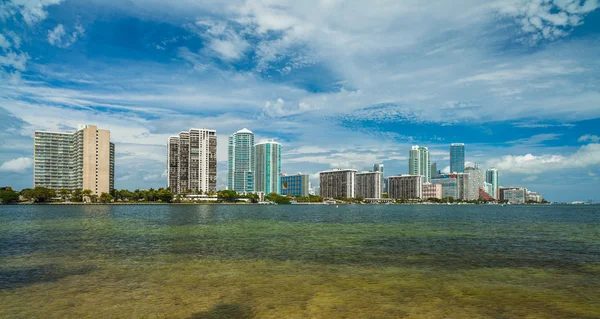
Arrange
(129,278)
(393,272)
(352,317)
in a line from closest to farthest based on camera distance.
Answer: (352,317), (129,278), (393,272)

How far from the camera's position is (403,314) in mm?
17562

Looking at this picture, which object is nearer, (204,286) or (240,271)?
(204,286)

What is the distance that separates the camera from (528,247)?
41375mm

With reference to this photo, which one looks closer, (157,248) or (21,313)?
(21,313)

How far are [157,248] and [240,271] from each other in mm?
15731

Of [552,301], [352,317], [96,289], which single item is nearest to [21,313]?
[96,289]

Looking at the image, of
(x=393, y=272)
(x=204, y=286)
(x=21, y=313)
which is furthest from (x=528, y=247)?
(x=21, y=313)

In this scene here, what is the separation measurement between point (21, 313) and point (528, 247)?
43.1 meters

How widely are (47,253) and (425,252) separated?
33.7 m

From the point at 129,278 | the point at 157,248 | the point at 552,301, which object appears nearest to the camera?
the point at 552,301

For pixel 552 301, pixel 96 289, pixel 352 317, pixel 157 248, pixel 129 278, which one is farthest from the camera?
pixel 157 248

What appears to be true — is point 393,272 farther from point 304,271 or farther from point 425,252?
point 425,252

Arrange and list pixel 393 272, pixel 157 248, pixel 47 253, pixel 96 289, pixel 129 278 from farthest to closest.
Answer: pixel 157 248 < pixel 47 253 < pixel 393 272 < pixel 129 278 < pixel 96 289

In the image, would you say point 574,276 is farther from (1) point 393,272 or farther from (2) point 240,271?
(2) point 240,271
